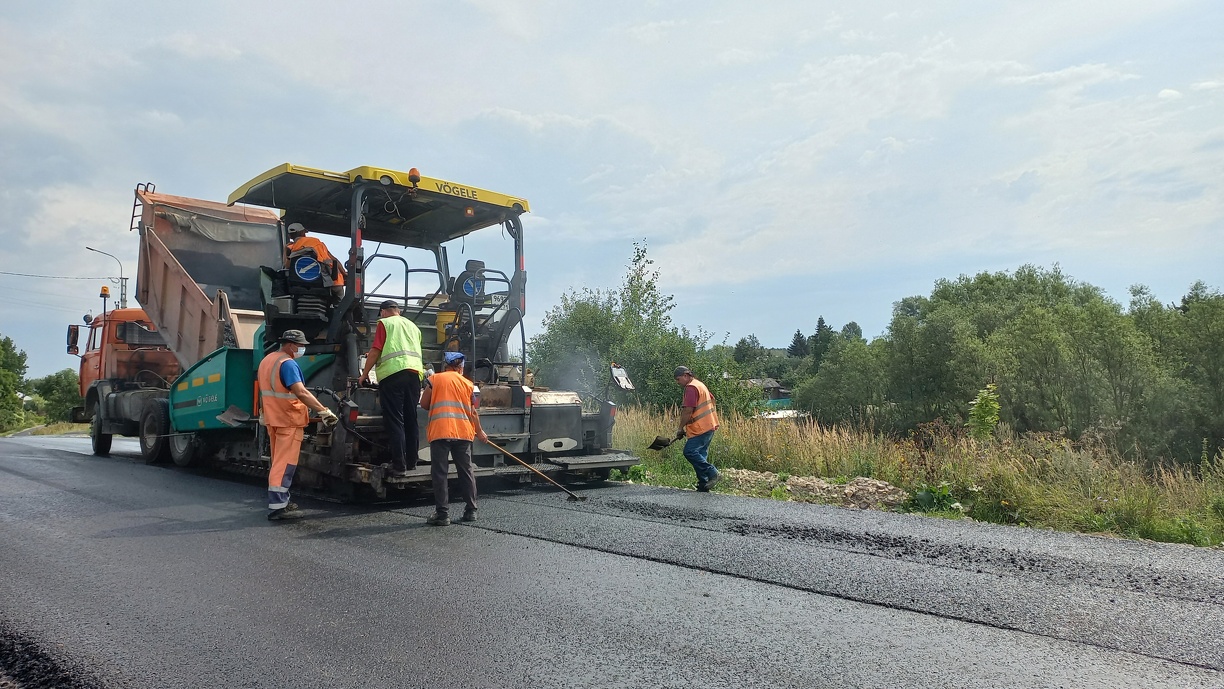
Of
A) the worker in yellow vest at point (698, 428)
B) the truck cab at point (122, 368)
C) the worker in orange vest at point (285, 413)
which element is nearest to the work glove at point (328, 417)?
the worker in orange vest at point (285, 413)

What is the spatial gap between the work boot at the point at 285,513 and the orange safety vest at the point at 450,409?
1.12 m

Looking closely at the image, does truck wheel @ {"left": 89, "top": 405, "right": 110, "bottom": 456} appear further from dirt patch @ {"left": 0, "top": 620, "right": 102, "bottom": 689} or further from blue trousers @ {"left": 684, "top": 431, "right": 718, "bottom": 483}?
dirt patch @ {"left": 0, "top": 620, "right": 102, "bottom": 689}

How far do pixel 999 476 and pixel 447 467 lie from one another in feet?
15.8

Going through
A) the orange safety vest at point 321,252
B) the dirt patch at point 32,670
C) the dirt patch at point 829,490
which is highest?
the orange safety vest at point 321,252

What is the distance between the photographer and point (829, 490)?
8156 mm

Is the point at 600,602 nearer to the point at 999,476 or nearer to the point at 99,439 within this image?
the point at 999,476

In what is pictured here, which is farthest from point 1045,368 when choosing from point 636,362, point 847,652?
point 847,652

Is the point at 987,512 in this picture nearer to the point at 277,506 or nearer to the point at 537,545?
the point at 537,545

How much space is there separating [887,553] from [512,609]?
2.50 metres

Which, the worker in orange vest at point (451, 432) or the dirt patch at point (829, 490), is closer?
the worker in orange vest at point (451, 432)

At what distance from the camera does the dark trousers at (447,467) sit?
602 cm

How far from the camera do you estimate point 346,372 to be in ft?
22.7

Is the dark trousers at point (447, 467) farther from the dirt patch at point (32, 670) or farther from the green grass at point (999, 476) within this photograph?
the green grass at point (999, 476)

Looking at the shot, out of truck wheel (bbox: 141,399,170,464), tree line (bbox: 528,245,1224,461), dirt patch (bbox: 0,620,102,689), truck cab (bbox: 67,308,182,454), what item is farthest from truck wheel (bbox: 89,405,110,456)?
dirt patch (bbox: 0,620,102,689)
